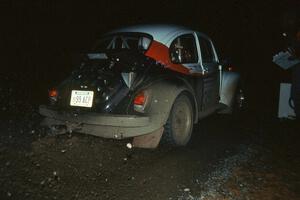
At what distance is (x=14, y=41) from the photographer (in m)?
13.8

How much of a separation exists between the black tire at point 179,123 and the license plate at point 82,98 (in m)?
1.15

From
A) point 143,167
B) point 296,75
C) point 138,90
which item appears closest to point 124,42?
point 138,90

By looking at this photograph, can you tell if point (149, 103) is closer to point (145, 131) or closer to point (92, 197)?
point (145, 131)

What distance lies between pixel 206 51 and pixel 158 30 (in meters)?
1.23

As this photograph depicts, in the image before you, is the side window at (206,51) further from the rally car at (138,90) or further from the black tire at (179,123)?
the black tire at (179,123)

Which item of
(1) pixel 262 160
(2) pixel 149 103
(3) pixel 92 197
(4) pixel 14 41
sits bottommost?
(3) pixel 92 197

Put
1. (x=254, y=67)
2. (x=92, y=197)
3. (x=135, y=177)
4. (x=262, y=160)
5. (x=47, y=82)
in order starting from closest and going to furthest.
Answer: (x=92, y=197)
(x=135, y=177)
(x=262, y=160)
(x=47, y=82)
(x=254, y=67)

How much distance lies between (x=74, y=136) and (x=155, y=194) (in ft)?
7.37

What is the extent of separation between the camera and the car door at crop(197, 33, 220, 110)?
6246 mm

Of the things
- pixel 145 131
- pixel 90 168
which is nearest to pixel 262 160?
pixel 145 131

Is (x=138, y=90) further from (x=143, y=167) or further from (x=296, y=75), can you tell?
(x=296, y=75)

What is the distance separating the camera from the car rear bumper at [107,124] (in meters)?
4.70

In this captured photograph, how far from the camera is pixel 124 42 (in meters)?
6.09

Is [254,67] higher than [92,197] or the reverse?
higher
